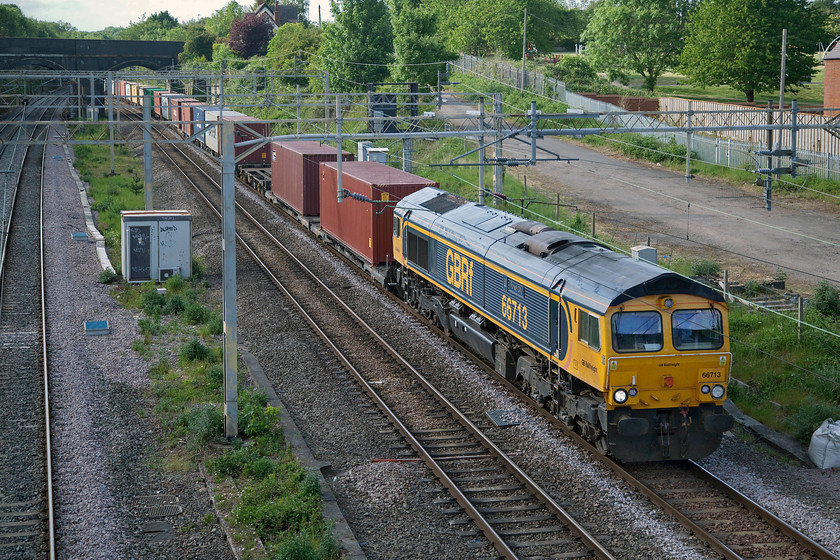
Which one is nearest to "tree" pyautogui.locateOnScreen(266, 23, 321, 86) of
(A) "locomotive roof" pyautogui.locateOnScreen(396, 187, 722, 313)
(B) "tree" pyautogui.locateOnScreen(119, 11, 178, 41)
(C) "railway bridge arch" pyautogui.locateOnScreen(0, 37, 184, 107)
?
(C) "railway bridge arch" pyautogui.locateOnScreen(0, 37, 184, 107)

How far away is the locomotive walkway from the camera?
1201 inches

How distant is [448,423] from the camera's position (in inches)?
660

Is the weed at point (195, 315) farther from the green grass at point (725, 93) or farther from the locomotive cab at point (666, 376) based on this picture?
the green grass at point (725, 93)

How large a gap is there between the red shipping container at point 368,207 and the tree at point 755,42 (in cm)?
2745

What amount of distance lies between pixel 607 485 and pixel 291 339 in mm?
10588

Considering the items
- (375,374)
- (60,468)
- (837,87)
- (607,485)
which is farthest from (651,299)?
(837,87)

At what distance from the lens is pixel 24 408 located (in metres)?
17.0

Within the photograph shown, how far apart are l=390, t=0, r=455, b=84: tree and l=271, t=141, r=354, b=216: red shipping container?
71.0 feet

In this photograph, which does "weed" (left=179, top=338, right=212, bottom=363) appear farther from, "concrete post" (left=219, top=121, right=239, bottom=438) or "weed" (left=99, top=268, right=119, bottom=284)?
"weed" (left=99, top=268, right=119, bottom=284)

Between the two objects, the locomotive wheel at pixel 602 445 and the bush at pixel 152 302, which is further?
the bush at pixel 152 302

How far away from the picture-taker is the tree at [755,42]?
48.8 meters

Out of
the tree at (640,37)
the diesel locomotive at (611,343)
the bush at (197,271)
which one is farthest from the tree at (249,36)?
the diesel locomotive at (611,343)

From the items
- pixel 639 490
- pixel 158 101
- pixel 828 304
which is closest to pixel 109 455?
pixel 639 490

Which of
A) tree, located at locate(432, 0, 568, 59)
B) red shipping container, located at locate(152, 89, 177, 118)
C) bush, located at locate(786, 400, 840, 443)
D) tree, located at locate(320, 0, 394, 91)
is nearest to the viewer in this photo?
bush, located at locate(786, 400, 840, 443)
